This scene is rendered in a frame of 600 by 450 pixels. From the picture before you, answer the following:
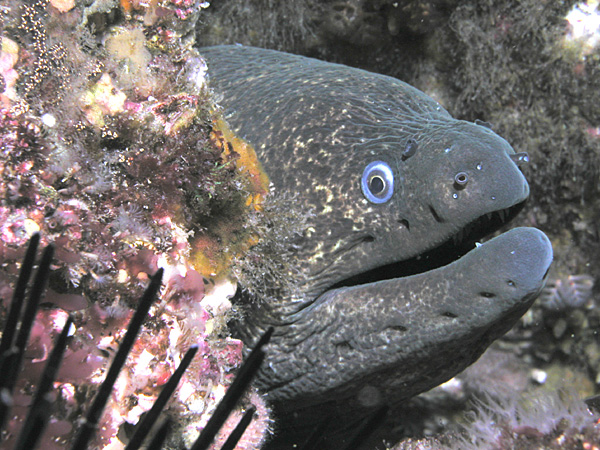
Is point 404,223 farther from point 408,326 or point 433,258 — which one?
point 408,326

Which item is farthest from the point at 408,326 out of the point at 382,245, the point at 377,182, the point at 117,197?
the point at 117,197

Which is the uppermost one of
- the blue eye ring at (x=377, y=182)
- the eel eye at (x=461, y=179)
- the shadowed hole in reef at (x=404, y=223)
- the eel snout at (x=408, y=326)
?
the eel eye at (x=461, y=179)

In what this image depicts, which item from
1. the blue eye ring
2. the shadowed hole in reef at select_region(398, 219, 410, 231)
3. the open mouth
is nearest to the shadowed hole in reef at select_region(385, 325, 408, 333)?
the open mouth

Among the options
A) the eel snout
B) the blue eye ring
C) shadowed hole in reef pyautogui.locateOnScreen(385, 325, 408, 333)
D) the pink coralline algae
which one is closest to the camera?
the pink coralline algae

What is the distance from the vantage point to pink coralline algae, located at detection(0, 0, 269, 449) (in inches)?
64.3

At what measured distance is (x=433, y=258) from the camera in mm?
2477

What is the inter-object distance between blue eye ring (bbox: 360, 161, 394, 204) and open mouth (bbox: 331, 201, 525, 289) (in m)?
0.38

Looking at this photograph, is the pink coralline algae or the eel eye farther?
the eel eye

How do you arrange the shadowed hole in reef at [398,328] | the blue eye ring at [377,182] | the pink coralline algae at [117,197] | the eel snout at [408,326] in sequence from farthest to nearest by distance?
the blue eye ring at [377,182], the shadowed hole in reef at [398,328], the eel snout at [408,326], the pink coralline algae at [117,197]

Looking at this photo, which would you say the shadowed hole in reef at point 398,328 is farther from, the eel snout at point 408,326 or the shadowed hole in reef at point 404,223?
the shadowed hole in reef at point 404,223

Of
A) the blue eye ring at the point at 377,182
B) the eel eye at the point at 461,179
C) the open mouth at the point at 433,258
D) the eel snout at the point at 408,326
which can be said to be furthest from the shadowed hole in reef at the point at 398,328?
the eel eye at the point at 461,179

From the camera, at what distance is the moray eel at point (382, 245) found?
2104mm

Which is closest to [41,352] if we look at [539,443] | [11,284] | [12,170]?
[11,284]

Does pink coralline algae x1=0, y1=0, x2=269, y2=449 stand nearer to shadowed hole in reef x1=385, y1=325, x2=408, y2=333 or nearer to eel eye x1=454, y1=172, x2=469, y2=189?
shadowed hole in reef x1=385, y1=325, x2=408, y2=333
